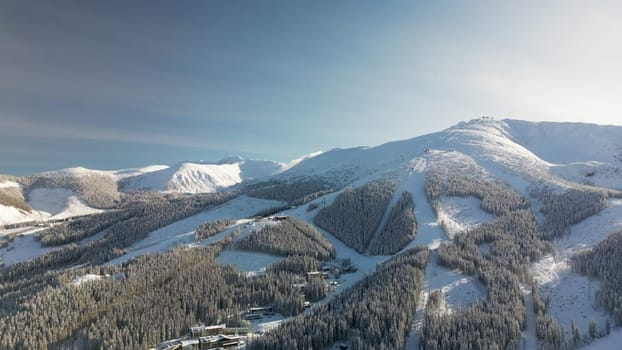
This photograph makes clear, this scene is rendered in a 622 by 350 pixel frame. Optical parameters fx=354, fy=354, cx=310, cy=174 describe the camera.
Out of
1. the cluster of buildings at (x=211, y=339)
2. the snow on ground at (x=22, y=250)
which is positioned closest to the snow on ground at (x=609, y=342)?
the cluster of buildings at (x=211, y=339)

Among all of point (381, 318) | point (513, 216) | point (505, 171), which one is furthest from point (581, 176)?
point (381, 318)

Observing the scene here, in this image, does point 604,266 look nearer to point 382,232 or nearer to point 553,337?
point 553,337

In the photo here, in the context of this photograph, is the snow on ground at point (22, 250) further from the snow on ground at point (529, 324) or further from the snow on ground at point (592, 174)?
the snow on ground at point (592, 174)

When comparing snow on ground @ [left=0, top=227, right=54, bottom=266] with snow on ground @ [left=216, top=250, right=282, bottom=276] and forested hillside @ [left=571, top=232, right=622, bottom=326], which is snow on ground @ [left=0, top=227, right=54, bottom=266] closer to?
snow on ground @ [left=216, top=250, right=282, bottom=276]

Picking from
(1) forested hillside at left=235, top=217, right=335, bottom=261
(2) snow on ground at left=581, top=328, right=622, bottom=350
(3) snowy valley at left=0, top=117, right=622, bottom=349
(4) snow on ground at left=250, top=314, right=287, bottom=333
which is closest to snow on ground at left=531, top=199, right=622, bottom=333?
(3) snowy valley at left=0, top=117, right=622, bottom=349

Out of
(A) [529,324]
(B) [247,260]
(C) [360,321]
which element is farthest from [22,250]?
(A) [529,324]

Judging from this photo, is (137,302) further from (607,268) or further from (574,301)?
(607,268)
